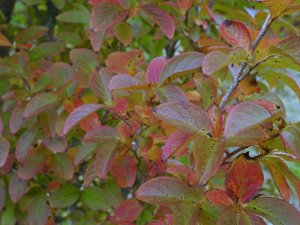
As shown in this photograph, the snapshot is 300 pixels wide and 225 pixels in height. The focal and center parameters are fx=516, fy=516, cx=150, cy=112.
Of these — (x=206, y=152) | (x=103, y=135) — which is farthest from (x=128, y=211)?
(x=206, y=152)

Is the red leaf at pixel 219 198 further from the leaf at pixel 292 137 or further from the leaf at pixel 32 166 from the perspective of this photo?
the leaf at pixel 32 166

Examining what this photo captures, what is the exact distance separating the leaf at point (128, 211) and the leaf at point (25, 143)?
244 mm

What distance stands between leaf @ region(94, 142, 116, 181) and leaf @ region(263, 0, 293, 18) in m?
0.40

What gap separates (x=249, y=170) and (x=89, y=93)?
664 millimetres

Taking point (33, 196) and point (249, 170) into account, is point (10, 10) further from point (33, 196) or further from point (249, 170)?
point (249, 170)

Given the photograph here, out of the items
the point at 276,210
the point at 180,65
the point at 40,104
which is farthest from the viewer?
the point at 40,104

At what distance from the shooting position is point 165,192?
728 mm

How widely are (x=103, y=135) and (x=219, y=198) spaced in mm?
308

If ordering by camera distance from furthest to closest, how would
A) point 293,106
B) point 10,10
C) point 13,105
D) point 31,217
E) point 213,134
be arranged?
point 293,106
point 10,10
point 13,105
point 31,217
point 213,134

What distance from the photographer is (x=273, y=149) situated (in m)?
0.73

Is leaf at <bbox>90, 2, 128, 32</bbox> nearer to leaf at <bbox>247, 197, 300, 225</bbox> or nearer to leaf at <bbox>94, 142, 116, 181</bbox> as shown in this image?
leaf at <bbox>94, 142, 116, 181</bbox>

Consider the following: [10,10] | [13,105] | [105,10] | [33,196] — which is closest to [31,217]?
[33,196]

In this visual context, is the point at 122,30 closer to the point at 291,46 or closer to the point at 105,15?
the point at 105,15

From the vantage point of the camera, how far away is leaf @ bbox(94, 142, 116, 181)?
92 centimetres
